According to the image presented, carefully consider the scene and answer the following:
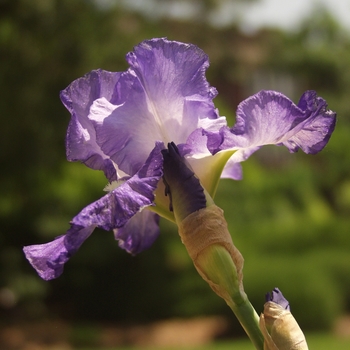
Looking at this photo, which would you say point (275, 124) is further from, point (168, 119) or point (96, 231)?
point (96, 231)

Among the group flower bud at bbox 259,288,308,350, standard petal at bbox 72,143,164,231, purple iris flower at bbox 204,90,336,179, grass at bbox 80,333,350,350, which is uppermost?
purple iris flower at bbox 204,90,336,179

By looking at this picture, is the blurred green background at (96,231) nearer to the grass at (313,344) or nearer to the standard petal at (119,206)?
the grass at (313,344)

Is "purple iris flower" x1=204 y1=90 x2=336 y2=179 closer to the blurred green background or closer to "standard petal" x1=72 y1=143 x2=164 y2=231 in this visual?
"standard petal" x1=72 y1=143 x2=164 y2=231

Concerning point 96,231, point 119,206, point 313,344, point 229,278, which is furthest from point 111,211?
point 96,231

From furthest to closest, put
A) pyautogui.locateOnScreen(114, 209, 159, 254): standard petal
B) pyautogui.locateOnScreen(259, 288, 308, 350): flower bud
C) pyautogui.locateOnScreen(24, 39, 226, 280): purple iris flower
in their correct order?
pyautogui.locateOnScreen(114, 209, 159, 254): standard petal, pyautogui.locateOnScreen(24, 39, 226, 280): purple iris flower, pyautogui.locateOnScreen(259, 288, 308, 350): flower bud

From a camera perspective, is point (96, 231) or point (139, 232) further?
point (96, 231)

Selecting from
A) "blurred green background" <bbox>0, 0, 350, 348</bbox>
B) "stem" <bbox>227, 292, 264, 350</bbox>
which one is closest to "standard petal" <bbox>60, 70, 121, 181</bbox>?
"stem" <bbox>227, 292, 264, 350</bbox>
